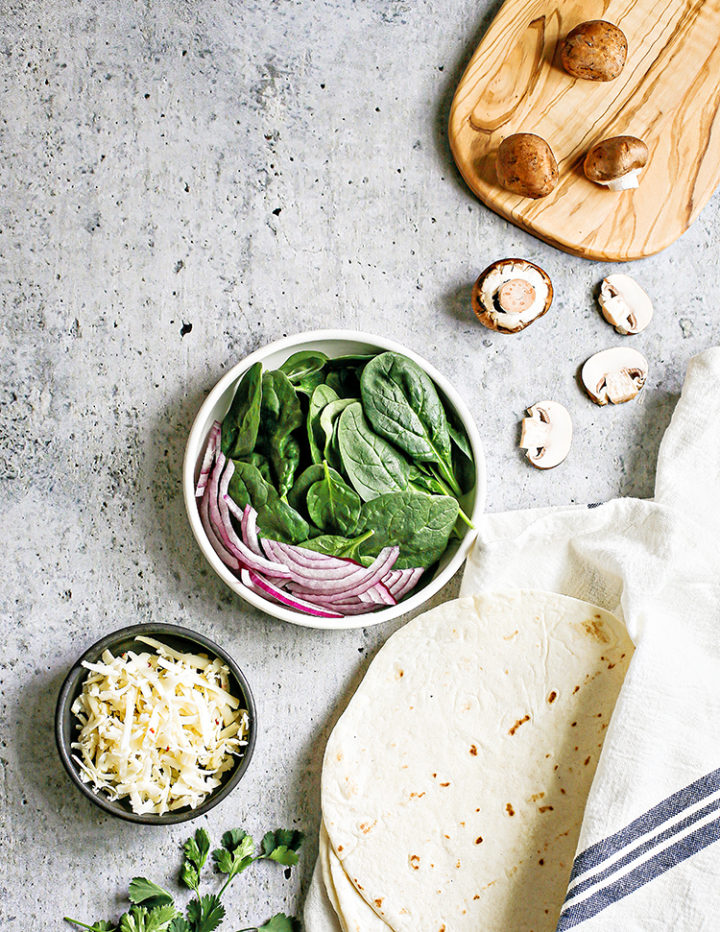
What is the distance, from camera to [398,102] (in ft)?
5.82

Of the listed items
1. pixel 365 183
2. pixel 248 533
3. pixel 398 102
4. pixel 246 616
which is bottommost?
pixel 246 616

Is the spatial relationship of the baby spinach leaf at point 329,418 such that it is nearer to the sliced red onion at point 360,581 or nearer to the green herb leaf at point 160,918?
the sliced red onion at point 360,581

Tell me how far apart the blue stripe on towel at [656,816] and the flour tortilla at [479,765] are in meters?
0.09

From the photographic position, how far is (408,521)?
1581 mm

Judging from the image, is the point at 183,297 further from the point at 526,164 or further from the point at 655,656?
the point at 655,656

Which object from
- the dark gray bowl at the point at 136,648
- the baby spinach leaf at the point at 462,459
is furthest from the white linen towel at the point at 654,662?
the dark gray bowl at the point at 136,648

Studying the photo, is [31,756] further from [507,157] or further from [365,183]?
[507,157]

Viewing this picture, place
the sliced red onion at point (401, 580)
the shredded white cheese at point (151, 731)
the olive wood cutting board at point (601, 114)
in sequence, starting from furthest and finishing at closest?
the olive wood cutting board at point (601, 114) < the sliced red onion at point (401, 580) < the shredded white cheese at point (151, 731)

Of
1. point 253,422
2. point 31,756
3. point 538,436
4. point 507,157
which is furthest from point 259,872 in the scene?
point 507,157

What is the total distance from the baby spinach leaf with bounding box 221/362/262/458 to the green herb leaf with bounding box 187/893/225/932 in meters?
0.92

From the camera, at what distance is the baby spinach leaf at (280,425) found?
5.17ft

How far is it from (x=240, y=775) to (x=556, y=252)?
1286 millimetres

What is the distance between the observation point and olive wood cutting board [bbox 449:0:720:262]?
5.73 feet

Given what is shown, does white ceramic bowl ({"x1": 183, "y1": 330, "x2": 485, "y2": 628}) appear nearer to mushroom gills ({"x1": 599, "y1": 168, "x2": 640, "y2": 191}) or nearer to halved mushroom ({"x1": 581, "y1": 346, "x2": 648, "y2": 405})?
halved mushroom ({"x1": 581, "y1": 346, "x2": 648, "y2": 405})
